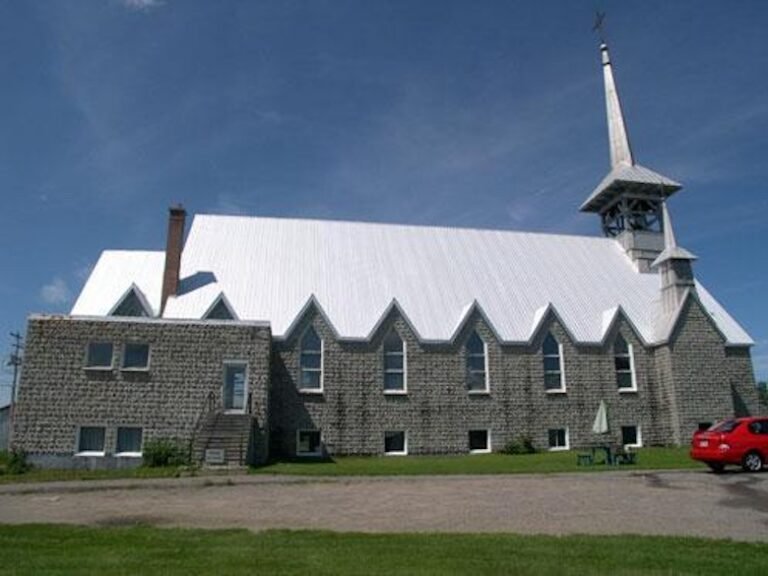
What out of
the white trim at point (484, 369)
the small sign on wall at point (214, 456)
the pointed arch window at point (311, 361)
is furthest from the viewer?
the white trim at point (484, 369)

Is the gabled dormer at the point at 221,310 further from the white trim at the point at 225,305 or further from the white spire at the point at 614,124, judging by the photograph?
the white spire at the point at 614,124

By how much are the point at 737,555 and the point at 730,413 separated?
27850 millimetres

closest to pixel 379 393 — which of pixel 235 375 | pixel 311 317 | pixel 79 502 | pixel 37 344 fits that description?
pixel 311 317

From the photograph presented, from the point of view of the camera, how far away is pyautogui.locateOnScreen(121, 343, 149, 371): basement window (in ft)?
90.8

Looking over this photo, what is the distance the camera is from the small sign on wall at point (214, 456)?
79.3 feet

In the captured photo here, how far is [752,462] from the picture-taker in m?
20.4

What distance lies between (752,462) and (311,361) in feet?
59.4

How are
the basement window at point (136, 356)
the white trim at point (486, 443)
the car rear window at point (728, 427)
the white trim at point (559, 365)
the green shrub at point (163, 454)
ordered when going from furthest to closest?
the white trim at point (559, 365) < the white trim at point (486, 443) < the basement window at point (136, 356) < the green shrub at point (163, 454) < the car rear window at point (728, 427)

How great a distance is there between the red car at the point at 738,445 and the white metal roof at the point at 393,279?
538 inches

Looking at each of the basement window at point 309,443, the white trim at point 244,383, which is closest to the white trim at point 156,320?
the white trim at point 244,383

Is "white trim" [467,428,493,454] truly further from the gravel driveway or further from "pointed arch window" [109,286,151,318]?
"pointed arch window" [109,286,151,318]

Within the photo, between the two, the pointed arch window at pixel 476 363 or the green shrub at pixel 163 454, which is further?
the pointed arch window at pixel 476 363

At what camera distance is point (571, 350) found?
34344mm

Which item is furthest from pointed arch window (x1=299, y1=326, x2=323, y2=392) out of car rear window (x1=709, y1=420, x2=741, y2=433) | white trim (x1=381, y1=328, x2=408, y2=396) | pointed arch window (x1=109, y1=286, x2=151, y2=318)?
car rear window (x1=709, y1=420, x2=741, y2=433)
